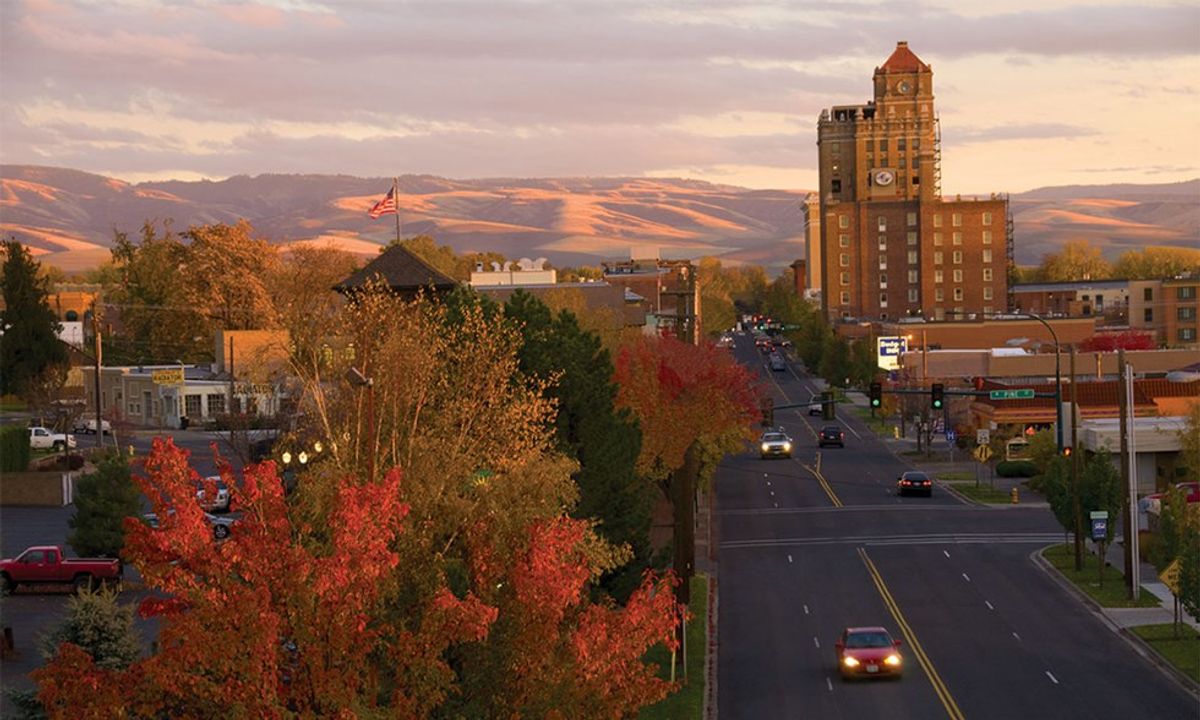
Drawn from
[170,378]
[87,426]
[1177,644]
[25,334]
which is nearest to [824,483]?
[1177,644]

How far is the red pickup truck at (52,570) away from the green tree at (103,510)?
6.25 feet

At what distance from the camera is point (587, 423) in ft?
163

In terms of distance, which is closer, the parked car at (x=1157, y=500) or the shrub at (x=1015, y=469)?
the parked car at (x=1157, y=500)

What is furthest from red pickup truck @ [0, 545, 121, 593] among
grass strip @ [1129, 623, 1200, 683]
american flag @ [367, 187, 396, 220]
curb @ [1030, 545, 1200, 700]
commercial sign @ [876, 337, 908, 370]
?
commercial sign @ [876, 337, 908, 370]

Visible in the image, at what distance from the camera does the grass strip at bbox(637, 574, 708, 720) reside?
40.2m

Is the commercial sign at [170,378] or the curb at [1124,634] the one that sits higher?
the commercial sign at [170,378]

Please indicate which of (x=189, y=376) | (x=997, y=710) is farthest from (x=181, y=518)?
(x=189, y=376)

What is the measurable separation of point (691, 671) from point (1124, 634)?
42.0ft

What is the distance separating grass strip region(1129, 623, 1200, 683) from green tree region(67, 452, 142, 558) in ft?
98.1

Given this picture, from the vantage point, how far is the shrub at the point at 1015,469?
300 feet

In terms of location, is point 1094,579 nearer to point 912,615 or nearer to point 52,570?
point 912,615

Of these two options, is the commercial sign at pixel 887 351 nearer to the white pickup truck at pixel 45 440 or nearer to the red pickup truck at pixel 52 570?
the white pickup truck at pixel 45 440

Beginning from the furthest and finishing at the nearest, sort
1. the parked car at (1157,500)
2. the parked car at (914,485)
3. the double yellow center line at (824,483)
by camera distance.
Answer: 1. the parked car at (914,485)
2. the double yellow center line at (824,483)
3. the parked car at (1157,500)

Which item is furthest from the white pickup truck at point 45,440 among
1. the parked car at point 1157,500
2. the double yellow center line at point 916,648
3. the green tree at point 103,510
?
the parked car at point 1157,500
